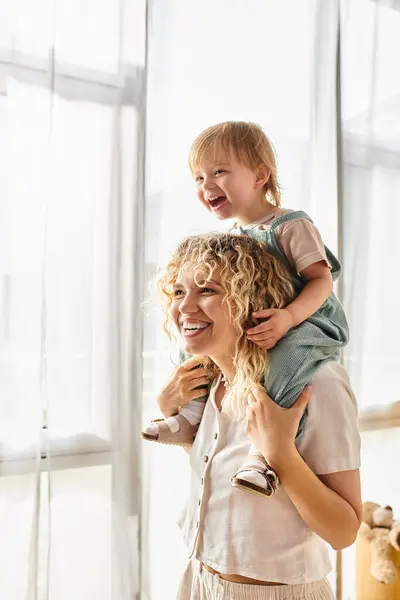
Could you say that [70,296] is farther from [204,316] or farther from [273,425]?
[273,425]

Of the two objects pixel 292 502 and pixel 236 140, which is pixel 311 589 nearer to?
pixel 292 502

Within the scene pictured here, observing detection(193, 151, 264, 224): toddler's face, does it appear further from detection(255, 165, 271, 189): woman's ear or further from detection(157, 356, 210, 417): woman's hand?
detection(157, 356, 210, 417): woman's hand

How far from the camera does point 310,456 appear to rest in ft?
3.74

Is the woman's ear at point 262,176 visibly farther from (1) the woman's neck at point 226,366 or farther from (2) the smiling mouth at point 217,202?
(1) the woman's neck at point 226,366

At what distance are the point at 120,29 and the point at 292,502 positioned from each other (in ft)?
4.26

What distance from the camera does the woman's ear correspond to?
1.37 m

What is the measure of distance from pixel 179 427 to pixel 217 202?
511mm

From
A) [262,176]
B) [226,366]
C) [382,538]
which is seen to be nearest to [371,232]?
[262,176]

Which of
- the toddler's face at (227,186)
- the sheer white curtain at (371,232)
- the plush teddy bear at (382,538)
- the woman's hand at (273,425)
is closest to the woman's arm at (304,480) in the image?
the woman's hand at (273,425)

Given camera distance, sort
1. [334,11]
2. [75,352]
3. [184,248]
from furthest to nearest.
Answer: [334,11]
[75,352]
[184,248]

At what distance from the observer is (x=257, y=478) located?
1.05 m

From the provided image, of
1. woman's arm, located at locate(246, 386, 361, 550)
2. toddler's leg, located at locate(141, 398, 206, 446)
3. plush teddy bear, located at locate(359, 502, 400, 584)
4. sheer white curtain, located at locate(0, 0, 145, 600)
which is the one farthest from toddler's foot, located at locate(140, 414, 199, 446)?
plush teddy bear, located at locate(359, 502, 400, 584)

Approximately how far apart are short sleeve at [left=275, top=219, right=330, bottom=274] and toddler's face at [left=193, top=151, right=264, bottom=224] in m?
0.13

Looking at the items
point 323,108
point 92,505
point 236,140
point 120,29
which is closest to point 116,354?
point 92,505
